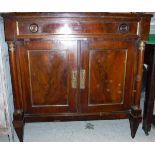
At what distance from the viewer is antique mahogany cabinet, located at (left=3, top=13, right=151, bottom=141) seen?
45.3 inches

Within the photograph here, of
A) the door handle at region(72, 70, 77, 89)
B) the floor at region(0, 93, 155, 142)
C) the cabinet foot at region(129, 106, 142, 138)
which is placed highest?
the door handle at region(72, 70, 77, 89)

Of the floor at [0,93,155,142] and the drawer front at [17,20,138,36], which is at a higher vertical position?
the drawer front at [17,20,138,36]

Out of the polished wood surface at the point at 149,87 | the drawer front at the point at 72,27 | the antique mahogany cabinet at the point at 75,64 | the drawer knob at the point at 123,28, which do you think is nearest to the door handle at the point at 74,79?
the antique mahogany cabinet at the point at 75,64

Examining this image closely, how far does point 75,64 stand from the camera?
1255 mm

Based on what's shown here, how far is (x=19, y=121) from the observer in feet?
4.31

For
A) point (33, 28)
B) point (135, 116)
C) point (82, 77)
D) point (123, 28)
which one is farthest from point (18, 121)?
point (123, 28)

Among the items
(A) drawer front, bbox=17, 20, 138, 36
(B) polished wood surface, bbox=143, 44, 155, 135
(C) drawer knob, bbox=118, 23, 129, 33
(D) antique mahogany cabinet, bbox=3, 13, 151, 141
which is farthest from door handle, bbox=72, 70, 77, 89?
(B) polished wood surface, bbox=143, 44, 155, 135

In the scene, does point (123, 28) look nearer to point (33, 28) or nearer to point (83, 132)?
point (33, 28)

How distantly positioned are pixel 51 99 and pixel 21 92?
204 mm

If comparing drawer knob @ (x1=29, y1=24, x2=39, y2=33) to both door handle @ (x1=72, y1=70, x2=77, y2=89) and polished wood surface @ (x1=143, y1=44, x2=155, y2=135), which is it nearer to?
door handle @ (x1=72, y1=70, x2=77, y2=89)

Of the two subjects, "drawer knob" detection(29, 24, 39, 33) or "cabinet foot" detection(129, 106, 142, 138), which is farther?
Answer: "cabinet foot" detection(129, 106, 142, 138)

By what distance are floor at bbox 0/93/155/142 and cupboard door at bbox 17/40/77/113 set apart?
11.0 inches

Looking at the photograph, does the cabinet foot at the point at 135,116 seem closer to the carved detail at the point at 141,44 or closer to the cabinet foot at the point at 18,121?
the carved detail at the point at 141,44

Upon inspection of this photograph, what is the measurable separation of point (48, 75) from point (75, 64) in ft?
0.63
